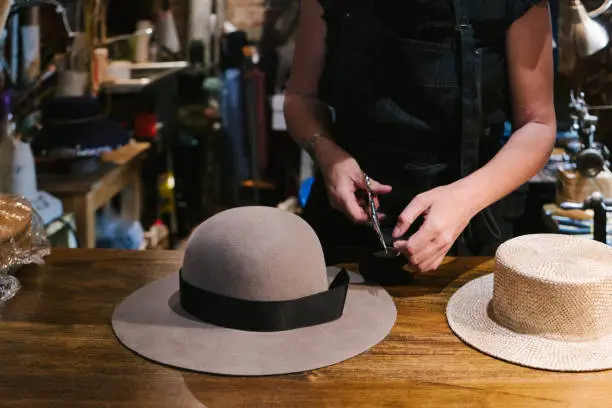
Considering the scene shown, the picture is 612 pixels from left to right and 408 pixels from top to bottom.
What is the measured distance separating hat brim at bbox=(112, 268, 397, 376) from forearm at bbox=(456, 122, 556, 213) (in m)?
0.27

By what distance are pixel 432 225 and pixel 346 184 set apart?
0.23 m

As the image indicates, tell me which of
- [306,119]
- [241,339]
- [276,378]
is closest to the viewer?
[276,378]

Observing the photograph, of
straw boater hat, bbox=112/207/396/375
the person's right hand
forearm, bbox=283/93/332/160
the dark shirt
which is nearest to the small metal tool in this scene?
the person's right hand

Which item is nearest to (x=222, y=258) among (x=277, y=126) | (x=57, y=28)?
(x=57, y=28)

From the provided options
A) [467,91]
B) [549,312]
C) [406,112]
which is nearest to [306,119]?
[406,112]

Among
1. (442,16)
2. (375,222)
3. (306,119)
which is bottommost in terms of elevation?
(375,222)

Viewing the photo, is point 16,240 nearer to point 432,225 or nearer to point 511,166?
point 432,225

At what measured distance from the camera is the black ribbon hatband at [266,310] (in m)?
1.11

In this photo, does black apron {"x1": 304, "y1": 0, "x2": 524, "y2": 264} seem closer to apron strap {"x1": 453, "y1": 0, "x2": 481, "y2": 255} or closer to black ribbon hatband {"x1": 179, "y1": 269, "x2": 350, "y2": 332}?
apron strap {"x1": 453, "y1": 0, "x2": 481, "y2": 255}

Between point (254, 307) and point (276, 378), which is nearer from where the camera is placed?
point (276, 378)

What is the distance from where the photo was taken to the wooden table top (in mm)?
943

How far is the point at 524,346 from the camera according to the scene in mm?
1066

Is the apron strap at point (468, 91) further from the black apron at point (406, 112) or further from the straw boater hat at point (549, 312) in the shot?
the straw boater hat at point (549, 312)

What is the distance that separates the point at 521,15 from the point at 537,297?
0.66m
